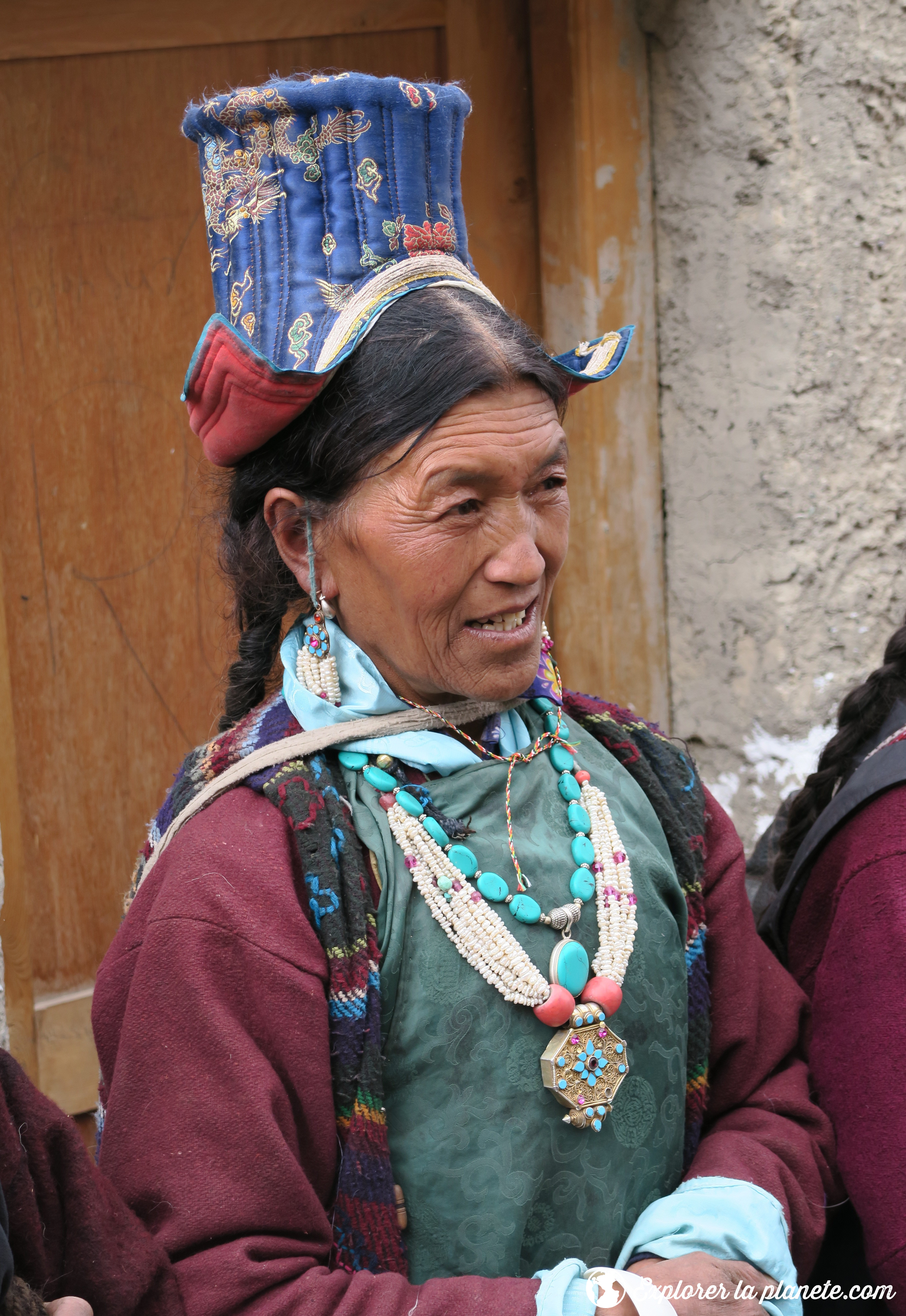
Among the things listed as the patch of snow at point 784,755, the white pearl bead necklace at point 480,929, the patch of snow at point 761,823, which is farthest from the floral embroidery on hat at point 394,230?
the patch of snow at point 761,823

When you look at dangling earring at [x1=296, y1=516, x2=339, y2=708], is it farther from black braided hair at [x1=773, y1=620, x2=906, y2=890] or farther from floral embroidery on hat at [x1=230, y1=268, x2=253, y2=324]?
black braided hair at [x1=773, y1=620, x2=906, y2=890]

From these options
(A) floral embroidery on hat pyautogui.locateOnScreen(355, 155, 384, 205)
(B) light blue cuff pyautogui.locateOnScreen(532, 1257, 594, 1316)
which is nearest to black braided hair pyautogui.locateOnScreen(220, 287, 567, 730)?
(A) floral embroidery on hat pyautogui.locateOnScreen(355, 155, 384, 205)

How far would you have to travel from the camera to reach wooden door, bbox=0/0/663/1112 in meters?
2.29

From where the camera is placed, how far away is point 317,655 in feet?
5.00

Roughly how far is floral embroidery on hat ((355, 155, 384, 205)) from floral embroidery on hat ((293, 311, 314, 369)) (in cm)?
17

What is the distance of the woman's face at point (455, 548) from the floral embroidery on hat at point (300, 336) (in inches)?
6.4

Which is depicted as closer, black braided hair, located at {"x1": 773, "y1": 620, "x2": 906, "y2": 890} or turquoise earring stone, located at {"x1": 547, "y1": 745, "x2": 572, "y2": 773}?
turquoise earring stone, located at {"x1": 547, "y1": 745, "x2": 572, "y2": 773}

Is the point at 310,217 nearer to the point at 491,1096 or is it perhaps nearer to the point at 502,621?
the point at 502,621

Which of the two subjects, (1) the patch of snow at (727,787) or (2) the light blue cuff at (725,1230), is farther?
(1) the patch of snow at (727,787)

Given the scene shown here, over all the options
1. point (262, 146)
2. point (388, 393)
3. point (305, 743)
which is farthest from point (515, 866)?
point (262, 146)

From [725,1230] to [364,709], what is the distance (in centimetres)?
74

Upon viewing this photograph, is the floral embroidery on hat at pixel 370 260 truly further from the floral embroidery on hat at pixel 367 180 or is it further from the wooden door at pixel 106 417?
the wooden door at pixel 106 417

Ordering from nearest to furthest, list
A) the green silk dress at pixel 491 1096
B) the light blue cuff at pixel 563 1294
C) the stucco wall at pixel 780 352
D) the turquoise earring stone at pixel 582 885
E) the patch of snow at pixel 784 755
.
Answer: the light blue cuff at pixel 563 1294 → the green silk dress at pixel 491 1096 → the turquoise earring stone at pixel 582 885 → the stucco wall at pixel 780 352 → the patch of snow at pixel 784 755

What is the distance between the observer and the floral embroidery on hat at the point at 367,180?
1510mm
